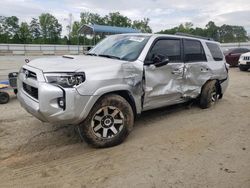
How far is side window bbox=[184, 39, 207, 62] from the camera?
18.7 feet

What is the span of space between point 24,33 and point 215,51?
57.7 meters

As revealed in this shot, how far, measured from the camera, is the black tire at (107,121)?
390cm

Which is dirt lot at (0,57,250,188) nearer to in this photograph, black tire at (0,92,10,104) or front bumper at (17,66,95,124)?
front bumper at (17,66,95,124)

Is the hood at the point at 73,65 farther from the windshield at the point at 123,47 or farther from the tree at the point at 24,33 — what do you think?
the tree at the point at 24,33

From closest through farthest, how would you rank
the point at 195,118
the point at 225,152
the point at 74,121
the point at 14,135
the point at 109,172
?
the point at 109,172
the point at 74,121
the point at 225,152
the point at 14,135
the point at 195,118

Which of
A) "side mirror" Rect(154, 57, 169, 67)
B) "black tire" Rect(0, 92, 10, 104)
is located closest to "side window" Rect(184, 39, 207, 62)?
"side mirror" Rect(154, 57, 169, 67)

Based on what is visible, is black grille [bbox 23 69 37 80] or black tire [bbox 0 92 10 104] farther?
black tire [bbox 0 92 10 104]

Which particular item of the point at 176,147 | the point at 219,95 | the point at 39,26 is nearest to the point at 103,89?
the point at 176,147

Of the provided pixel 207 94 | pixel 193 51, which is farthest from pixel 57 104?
pixel 207 94

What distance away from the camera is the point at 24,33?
57.5 m

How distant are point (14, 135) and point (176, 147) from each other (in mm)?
2784

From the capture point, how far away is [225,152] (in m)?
4.06

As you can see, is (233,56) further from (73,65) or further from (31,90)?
(31,90)

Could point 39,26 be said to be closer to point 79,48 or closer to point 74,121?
point 79,48
